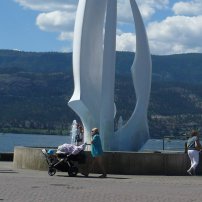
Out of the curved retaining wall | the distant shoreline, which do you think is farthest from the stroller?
the distant shoreline

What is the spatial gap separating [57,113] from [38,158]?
140m

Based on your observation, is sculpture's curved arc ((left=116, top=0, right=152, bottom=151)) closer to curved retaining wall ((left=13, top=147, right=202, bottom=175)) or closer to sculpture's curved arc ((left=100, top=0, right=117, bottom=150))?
sculpture's curved arc ((left=100, top=0, right=117, bottom=150))

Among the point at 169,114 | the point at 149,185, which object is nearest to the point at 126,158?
the point at 149,185

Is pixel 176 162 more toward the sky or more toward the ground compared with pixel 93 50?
more toward the ground

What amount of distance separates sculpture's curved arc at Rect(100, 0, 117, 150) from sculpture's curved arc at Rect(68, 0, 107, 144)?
44cm

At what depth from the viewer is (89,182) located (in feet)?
54.2

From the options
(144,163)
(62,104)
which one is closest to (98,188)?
(144,163)

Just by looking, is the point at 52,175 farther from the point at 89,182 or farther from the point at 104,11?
the point at 104,11

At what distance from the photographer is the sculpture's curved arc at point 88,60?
2459cm

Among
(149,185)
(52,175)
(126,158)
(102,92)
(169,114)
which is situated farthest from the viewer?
(169,114)

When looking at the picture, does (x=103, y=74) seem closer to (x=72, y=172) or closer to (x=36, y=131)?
Result: (x=72, y=172)

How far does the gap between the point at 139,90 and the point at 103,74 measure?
66.7 inches

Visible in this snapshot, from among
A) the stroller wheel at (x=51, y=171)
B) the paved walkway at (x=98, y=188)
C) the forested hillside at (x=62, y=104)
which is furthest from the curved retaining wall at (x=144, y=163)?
the forested hillside at (x=62, y=104)

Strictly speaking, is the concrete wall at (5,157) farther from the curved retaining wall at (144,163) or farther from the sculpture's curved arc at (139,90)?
the curved retaining wall at (144,163)
